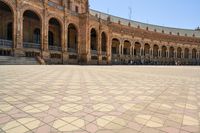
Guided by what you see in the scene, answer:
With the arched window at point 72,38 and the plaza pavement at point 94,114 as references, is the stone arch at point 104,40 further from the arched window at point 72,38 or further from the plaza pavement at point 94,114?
the plaza pavement at point 94,114

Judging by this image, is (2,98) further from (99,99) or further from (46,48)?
(46,48)

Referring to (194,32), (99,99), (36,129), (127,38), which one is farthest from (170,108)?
(194,32)

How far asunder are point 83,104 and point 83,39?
2777 cm

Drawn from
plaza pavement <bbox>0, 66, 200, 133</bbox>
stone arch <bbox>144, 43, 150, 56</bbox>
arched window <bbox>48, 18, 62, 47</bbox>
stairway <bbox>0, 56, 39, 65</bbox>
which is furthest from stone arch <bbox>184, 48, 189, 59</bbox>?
plaza pavement <bbox>0, 66, 200, 133</bbox>

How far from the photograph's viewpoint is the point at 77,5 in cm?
3866

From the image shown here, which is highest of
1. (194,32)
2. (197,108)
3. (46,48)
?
(194,32)

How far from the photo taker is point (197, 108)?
168 inches

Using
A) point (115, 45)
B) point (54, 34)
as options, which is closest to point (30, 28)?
point (54, 34)

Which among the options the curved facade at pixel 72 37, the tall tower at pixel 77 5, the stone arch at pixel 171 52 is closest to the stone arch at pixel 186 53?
the curved facade at pixel 72 37

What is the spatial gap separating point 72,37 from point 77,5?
8.82 m

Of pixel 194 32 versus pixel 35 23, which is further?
pixel 194 32

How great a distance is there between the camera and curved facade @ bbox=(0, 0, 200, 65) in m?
22.1

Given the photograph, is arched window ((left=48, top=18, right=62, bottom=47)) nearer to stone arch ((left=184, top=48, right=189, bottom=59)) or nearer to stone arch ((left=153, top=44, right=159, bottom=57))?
stone arch ((left=153, top=44, right=159, bottom=57))

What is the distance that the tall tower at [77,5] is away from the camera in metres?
36.6
